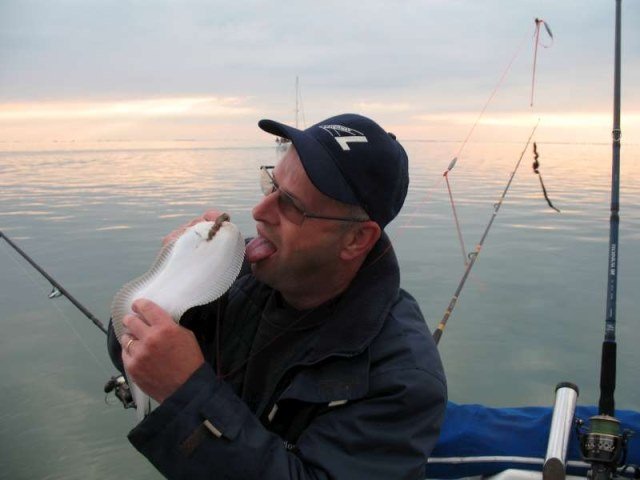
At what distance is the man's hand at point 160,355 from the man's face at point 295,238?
423 millimetres

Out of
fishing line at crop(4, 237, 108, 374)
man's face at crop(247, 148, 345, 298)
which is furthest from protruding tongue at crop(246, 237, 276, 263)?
fishing line at crop(4, 237, 108, 374)

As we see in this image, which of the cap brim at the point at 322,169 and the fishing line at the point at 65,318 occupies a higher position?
the cap brim at the point at 322,169

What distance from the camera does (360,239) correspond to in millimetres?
1932

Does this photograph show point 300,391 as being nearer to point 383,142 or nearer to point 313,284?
point 313,284

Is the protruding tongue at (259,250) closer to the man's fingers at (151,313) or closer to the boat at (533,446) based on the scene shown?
the man's fingers at (151,313)

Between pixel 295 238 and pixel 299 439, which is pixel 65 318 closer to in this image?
pixel 295 238

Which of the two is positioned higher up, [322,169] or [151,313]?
[322,169]

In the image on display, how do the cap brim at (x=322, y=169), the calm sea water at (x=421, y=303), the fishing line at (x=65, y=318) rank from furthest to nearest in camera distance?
the fishing line at (x=65, y=318) < the calm sea water at (x=421, y=303) < the cap brim at (x=322, y=169)

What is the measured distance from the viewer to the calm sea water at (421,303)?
5.12 m

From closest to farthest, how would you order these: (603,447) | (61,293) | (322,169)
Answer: (322,169), (603,447), (61,293)

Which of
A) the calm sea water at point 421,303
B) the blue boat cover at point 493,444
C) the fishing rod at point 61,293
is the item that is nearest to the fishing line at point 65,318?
the calm sea water at point 421,303

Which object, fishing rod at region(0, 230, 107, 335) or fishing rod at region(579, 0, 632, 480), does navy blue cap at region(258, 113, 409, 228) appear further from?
fishing rod at region(0, 230, 107, 335)

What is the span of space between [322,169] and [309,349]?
1.89 ft

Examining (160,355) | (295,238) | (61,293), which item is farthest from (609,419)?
(61,293)
